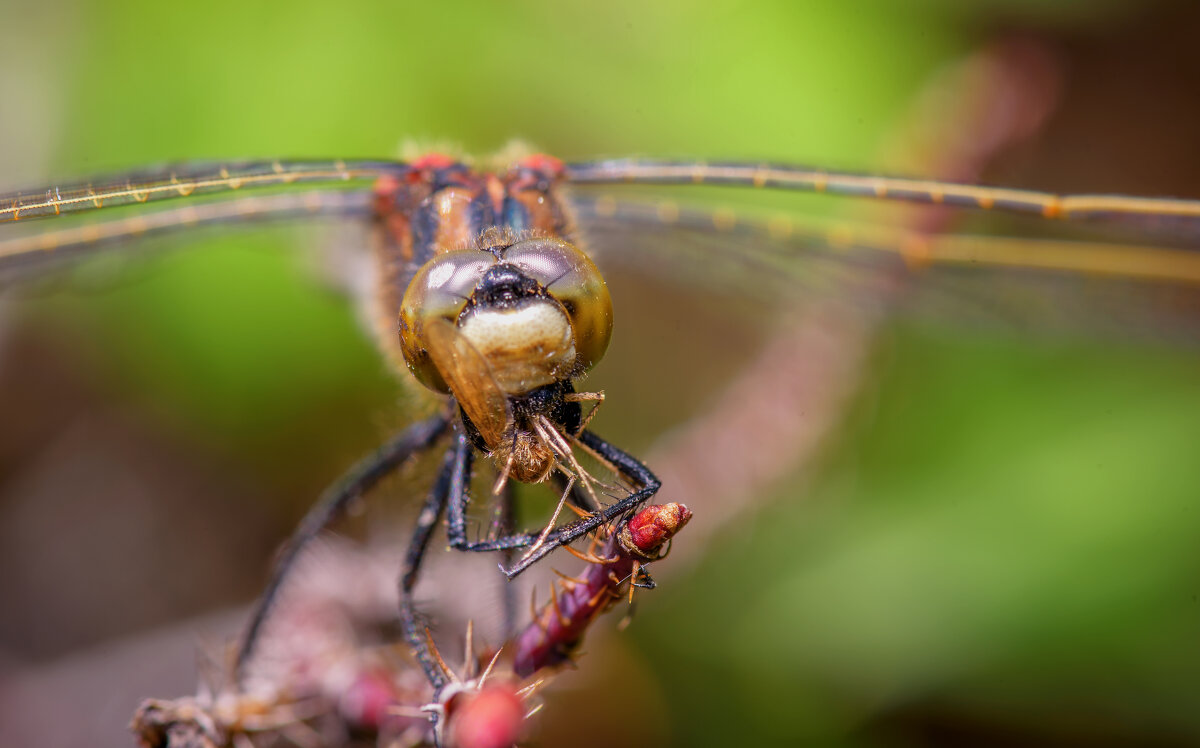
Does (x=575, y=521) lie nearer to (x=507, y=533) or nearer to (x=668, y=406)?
(x=507, y=533)

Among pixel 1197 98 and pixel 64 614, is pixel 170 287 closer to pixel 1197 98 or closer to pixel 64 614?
pixel 64 614

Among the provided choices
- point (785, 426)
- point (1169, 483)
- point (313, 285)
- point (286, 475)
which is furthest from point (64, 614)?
point (1169, 483)

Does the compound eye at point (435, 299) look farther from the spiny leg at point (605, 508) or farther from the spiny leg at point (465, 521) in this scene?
the spiny leg at point (605, 508)

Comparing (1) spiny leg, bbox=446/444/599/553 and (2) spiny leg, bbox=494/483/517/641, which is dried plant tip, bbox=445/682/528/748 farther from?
(2) spiny leg, bbox=494/483/517/641

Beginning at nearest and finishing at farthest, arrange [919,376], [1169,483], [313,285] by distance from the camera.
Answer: [1169,483]
[313,285]
[919,376]

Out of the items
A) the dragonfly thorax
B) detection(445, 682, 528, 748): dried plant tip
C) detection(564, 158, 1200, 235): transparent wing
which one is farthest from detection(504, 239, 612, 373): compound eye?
detection(564, 158, 1200, 235): transparent wing

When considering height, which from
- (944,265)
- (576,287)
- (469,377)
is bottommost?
(469,377)

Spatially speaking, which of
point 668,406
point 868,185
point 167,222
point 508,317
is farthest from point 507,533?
point 668,406
